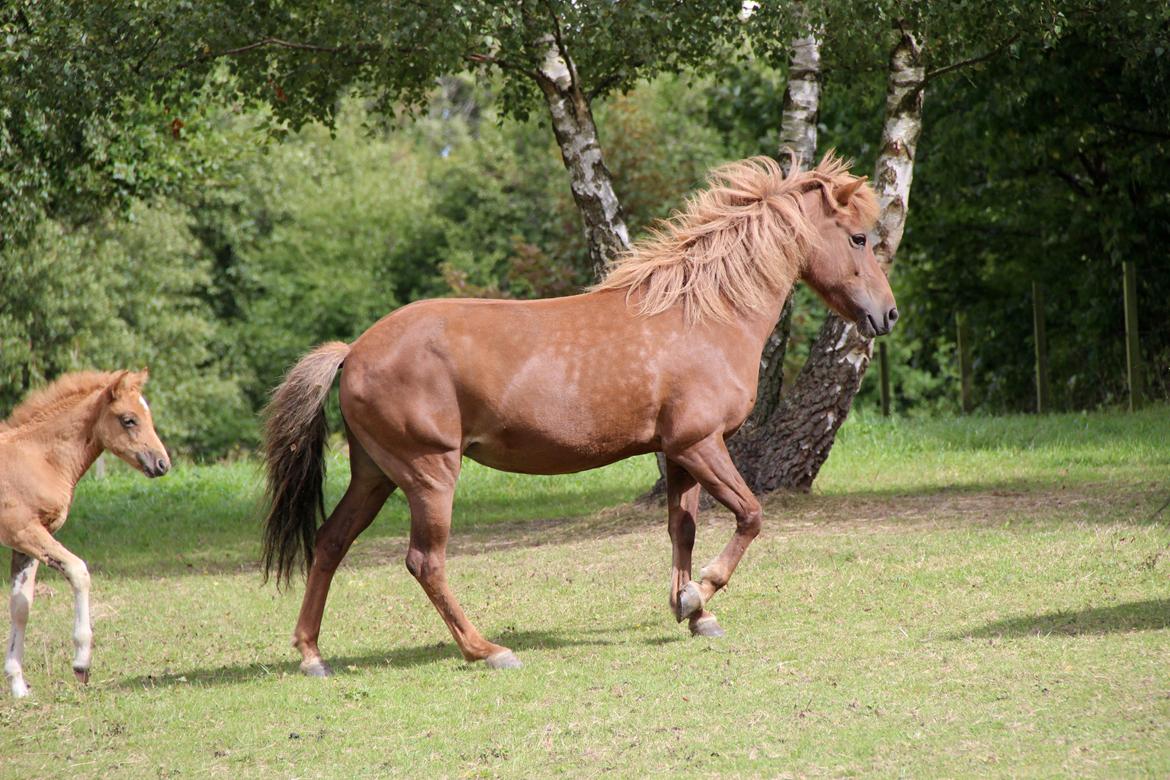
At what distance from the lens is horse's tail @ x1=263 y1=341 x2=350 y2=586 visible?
7.24m

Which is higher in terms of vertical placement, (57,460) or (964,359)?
(57,460)

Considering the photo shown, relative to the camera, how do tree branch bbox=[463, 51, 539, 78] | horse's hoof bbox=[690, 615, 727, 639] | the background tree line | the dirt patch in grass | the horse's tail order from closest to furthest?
the horse's tail < horse's hoof bbox=[690, 615, 727, 639] < the dirt patch in grass < the background tree line < tree branch bbox=[463, 51, 539, 78]

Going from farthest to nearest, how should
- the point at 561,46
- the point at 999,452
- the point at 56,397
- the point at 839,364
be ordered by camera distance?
1. the point at 999,452
2. the point at 839,364
3. the point at 561,46
4. the point at 56,397

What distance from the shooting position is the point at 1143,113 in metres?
17.7

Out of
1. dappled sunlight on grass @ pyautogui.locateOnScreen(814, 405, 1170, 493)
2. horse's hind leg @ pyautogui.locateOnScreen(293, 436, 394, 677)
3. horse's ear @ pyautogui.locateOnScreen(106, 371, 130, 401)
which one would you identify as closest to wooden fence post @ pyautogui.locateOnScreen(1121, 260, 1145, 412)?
dappled sunlight on grass @ pyautogui.locateOnScreen(814, 405, 1170, 493)

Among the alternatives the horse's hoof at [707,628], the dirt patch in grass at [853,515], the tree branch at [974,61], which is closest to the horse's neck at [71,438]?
the horse's hoof at [707,628]

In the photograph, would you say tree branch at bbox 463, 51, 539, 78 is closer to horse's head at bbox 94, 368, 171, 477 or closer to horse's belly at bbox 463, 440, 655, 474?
horse's head at bbox 94, 368, 171, 477

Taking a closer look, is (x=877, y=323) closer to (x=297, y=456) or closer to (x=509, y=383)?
(x=509, y=383)

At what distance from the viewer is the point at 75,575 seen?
714 centimetres

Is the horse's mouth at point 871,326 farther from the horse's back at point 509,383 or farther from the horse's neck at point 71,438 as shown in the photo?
the horse's neck at point 71,438

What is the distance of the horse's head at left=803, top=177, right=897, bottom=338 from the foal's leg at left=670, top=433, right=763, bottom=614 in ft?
4.14

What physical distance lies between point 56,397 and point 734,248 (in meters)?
3.96

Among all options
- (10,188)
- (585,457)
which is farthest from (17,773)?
(10,188)

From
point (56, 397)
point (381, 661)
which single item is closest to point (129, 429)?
point (56, 397)
